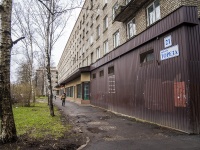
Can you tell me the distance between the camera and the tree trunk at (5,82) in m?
5.95

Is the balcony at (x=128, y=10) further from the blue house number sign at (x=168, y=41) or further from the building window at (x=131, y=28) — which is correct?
the blue house number sign at (x=168, y=41)

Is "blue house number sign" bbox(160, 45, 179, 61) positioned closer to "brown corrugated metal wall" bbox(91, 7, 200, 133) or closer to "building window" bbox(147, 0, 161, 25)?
"brown corrugated metal wall" bbox(91, 7, 200, 133)

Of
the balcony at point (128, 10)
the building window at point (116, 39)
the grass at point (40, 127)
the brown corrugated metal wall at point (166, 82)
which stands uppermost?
the balcony at point (128, 10)

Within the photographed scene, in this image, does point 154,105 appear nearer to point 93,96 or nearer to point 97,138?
point 97,138

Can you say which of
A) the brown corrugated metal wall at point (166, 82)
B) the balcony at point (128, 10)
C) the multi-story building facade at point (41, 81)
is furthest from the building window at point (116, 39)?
the multi-story building facade at point (41, 81)

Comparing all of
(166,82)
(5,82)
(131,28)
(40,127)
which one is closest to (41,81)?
(131,28)

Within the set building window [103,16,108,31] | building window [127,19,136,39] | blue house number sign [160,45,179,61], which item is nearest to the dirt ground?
blue house number sign [160,45,179,61]

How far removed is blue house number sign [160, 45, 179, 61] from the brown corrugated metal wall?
0.17m

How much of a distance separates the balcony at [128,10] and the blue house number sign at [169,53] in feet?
14.4

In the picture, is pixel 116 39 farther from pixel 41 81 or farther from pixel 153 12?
pixel 41 81

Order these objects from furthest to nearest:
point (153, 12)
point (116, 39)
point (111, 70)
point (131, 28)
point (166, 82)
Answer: point (116, 39), point (111, 70), point (131, 28), point (153, 12), point (166, 82)

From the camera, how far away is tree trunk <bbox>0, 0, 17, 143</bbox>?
5.95 metres

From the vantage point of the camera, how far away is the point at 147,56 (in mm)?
10703

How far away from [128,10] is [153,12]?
232cm
